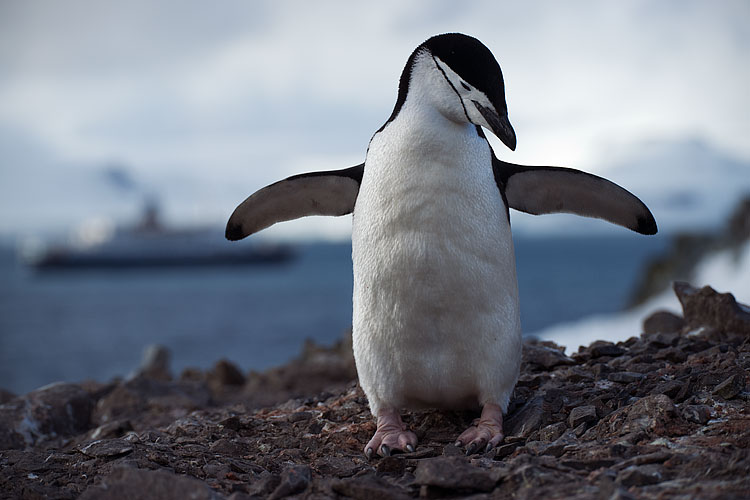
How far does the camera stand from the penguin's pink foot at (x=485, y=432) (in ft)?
10.3

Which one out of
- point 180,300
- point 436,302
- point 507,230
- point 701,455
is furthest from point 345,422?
point 180,300

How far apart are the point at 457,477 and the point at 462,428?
1.06 metres

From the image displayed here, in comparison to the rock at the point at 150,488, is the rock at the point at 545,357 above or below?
above

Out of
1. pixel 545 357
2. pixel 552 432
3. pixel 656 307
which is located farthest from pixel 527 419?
pixel 656 307

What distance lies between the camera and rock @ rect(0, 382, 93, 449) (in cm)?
451

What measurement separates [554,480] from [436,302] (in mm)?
1023

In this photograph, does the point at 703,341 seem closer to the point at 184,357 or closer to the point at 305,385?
the point at 305,385

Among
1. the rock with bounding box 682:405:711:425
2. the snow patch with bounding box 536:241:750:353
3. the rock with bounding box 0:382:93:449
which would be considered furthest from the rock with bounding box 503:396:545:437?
the snow patch with bounding box 536:241:750:353

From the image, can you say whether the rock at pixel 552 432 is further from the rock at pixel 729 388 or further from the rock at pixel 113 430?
the rock at pixel 113 430

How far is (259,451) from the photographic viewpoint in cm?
341

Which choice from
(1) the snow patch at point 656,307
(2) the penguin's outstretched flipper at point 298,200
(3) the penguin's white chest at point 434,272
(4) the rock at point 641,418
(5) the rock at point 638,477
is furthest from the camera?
(1) the snow patch at point 656,307

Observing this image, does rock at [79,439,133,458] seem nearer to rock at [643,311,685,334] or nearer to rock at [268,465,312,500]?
rock at [268,465,312,500]

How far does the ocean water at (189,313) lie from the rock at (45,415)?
8.63 metres

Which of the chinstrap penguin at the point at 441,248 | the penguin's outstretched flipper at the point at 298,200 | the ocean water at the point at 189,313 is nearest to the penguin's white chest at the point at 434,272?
the chinstrap penguin at the point at 441,248
